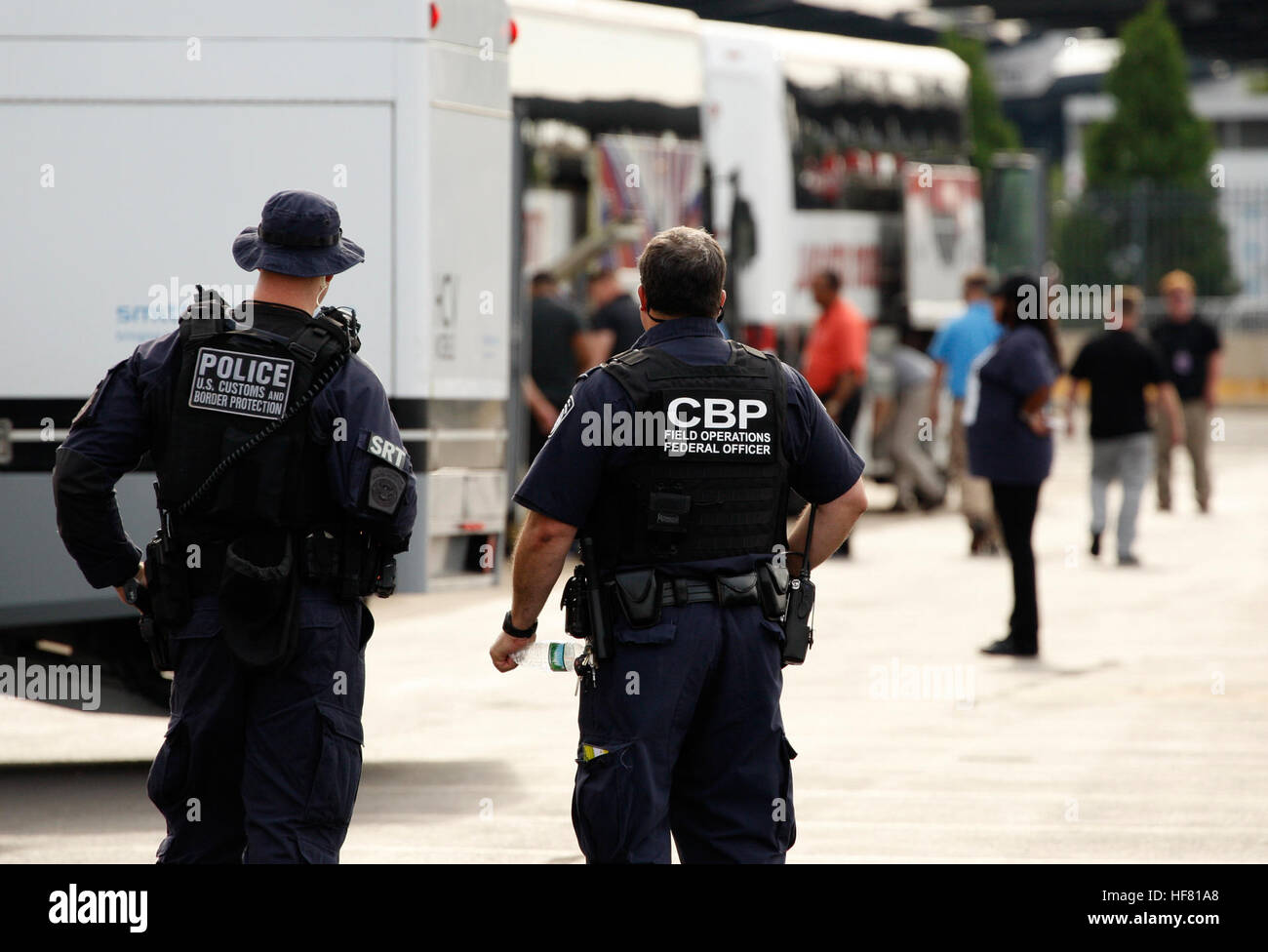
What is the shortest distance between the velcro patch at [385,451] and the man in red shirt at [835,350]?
9.99 metres

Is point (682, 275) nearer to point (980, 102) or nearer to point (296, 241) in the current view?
point (296, 241)

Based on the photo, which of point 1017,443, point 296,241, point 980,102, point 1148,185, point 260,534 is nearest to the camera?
point 260,534

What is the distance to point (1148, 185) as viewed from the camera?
3875 cm

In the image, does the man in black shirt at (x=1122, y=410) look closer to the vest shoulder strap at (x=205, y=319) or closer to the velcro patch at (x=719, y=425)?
the velcro patch at (x=719, y=425)

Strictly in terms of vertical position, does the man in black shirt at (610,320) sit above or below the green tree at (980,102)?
below

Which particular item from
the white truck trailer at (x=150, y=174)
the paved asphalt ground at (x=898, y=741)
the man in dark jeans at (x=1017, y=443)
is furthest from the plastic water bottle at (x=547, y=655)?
the man in dark jeans at (x=1017, y=443)

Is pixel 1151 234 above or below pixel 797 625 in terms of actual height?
above

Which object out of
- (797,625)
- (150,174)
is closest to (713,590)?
(797,625)

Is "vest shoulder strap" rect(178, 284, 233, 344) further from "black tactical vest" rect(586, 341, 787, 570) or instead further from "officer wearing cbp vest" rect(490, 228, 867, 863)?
"black tactical vest" rect(586, 341, 787, 570)

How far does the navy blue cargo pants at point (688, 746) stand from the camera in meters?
4.76

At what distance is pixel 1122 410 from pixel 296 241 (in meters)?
10.7
